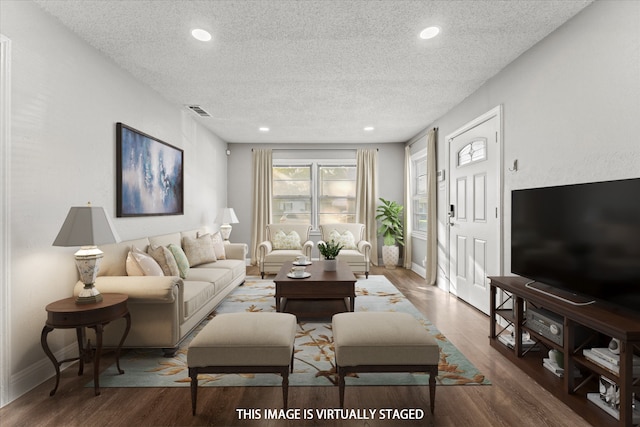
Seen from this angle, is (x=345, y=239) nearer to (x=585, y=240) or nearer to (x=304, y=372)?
(x=304, y=372)

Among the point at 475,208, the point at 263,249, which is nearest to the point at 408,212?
the point at 475,208

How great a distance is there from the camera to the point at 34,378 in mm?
2260

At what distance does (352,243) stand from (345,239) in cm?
14

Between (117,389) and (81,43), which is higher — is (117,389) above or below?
below

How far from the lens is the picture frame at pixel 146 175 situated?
130 inches

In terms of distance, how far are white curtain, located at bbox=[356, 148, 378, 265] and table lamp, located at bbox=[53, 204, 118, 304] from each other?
5.08 meters

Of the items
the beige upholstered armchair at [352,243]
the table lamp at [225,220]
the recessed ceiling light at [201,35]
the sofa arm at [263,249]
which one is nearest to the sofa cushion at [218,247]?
the sofa arm at [263,249]

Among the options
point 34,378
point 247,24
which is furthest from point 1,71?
point 34,378

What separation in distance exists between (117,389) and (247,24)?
107 inches

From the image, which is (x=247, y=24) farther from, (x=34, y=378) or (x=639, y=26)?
(x=34, y=378)

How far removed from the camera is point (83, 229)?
221cm

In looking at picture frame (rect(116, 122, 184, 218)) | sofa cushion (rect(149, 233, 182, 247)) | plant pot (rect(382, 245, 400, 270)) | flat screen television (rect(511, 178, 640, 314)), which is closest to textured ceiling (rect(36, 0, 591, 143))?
picture frame (rect(116, 122, 184, 218))

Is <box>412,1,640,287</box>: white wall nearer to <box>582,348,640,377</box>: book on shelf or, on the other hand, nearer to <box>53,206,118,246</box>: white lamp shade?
<box>582,348,640,377</box>: book on shelf

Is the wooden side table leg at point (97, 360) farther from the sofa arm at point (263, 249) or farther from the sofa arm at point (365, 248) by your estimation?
the sofa arm at point (365, 248)
